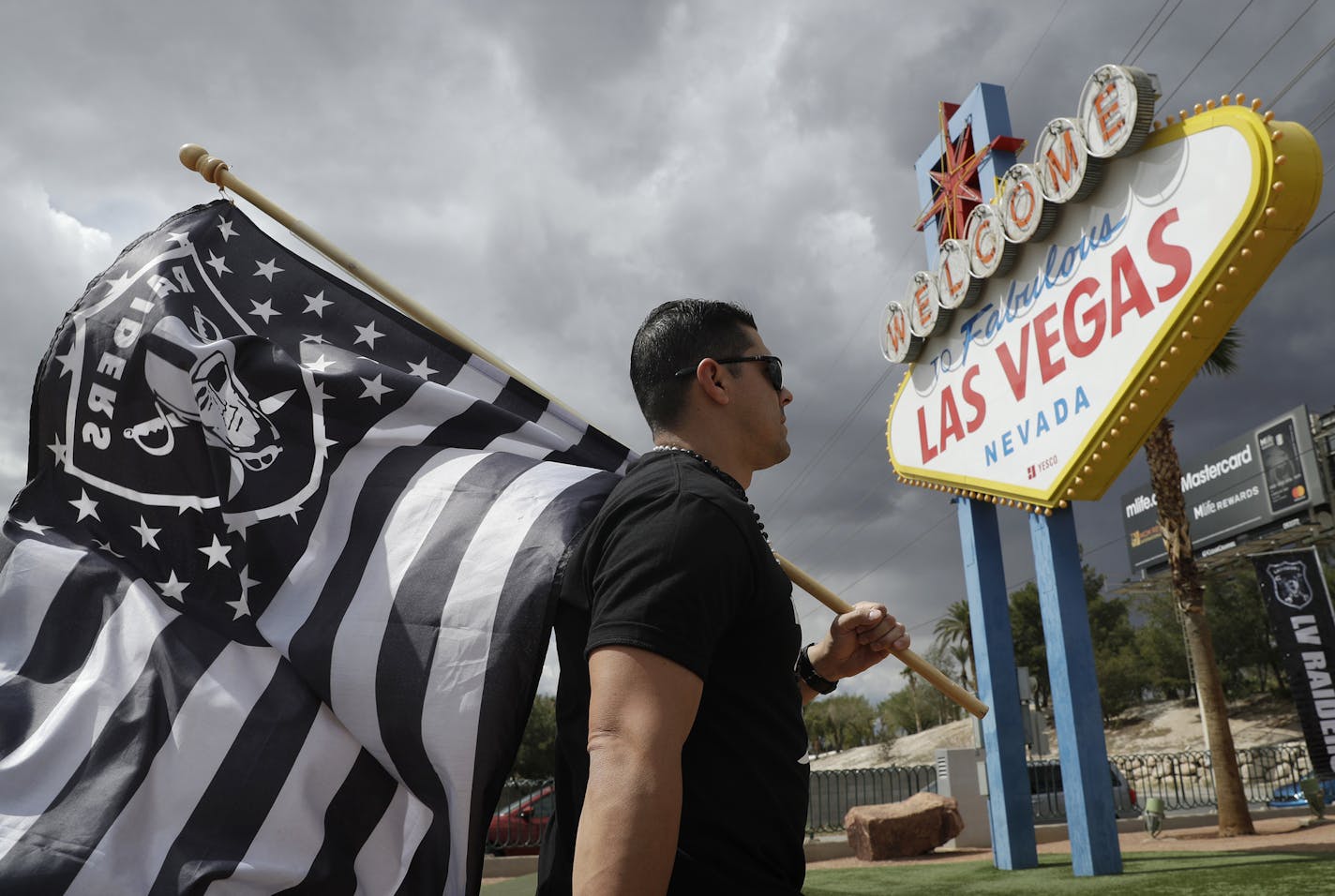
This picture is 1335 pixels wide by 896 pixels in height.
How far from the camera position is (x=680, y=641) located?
150 cm

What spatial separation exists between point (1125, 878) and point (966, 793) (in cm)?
977

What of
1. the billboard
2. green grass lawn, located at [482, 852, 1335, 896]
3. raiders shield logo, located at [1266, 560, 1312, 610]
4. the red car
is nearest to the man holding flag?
green grass lawn, located at [482, 852, 1335, 896]

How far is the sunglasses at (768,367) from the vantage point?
2139 millimetres

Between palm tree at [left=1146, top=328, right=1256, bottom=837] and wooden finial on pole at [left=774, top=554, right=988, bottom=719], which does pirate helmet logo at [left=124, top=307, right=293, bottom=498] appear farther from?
palm tree at [left=1146, top=328, right=1256, bottom=837]

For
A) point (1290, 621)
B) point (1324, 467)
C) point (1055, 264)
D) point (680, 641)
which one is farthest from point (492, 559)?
point (1324, 467)

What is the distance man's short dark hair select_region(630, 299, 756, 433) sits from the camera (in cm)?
214

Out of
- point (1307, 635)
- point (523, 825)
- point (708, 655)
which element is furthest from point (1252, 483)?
point (708, 655)

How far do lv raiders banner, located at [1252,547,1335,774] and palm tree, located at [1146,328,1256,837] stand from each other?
93.9 inches

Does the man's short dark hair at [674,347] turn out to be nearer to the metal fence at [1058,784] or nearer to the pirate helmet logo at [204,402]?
the pirate helmet logo at [204,402]

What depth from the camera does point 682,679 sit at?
1.50m

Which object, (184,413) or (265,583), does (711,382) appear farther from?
(184,413)

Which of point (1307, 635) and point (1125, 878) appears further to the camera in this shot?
point (1307, 635)

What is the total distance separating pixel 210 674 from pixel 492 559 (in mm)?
891

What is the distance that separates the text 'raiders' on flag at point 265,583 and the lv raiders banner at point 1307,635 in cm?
2027
